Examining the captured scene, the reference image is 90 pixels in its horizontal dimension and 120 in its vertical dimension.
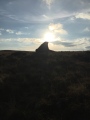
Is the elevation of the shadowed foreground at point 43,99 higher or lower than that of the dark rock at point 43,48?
lower

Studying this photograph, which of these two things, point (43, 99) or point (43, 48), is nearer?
point (43, 99)

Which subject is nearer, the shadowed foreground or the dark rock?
the shadowed foreground

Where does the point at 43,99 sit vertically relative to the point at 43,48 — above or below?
below

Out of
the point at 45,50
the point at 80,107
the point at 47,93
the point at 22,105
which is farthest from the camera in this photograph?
the point at 45,50

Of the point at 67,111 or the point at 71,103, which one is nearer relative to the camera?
the point at 67,111

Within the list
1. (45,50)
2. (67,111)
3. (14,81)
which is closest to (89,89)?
(67,111)

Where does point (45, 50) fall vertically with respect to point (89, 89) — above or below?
above

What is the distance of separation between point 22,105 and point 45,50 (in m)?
27.9

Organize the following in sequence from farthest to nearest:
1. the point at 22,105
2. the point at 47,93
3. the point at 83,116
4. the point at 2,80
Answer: the point at 2,80
the point at 47,93
the point at 22,105
the point at 83,116

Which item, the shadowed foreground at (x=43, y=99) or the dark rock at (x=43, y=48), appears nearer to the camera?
the shadowed foreground at (x=43, y=99)

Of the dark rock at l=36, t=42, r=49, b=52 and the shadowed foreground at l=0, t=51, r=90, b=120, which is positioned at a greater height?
the dark rock at l=36, t=42, r=49, b=52

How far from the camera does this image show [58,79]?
1848 cm

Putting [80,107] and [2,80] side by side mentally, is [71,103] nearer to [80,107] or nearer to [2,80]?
[80,107]

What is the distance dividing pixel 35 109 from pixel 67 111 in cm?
197
